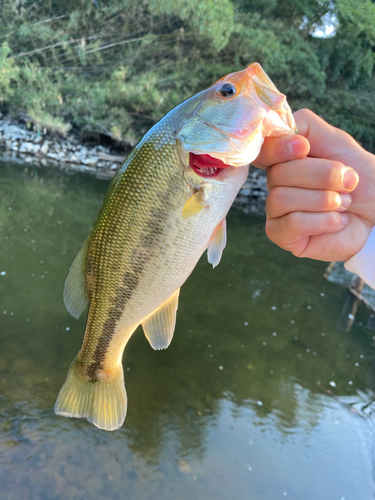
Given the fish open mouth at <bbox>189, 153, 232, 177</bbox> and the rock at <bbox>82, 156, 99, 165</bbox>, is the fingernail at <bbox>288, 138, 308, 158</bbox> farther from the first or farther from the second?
the rock at <bbox>82, 156, 99, 165</bbox>

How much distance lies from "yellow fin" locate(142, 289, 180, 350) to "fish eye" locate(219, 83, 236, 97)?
0.83 metres

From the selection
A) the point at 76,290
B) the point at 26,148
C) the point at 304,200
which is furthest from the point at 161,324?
the point at 26,148

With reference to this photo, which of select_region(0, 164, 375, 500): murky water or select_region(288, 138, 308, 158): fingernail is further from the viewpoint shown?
select_region(0, 164, 375, 500): murky water

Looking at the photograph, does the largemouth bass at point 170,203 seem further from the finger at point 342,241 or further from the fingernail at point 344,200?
the finger at point 342,241

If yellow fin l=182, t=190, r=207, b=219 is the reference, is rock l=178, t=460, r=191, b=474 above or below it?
below

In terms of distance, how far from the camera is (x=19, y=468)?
2.87 m

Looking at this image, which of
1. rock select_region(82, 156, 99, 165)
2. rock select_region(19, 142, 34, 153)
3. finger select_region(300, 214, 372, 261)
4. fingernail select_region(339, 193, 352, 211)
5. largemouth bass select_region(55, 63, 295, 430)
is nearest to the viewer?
largemouth bass select_region(55, 63, 295, 430)

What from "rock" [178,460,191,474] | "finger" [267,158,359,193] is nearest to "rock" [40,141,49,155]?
"rock" [178,460,191,474]

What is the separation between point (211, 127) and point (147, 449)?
2.96 meters

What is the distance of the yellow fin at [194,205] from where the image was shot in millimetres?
1346

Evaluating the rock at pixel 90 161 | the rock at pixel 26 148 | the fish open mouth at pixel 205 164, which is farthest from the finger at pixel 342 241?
the rock at pixel 26 148

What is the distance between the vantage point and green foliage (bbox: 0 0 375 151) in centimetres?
1472

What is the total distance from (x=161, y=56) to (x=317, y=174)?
60.5 ft

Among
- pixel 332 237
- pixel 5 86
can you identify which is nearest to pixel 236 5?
pixel 5 86
